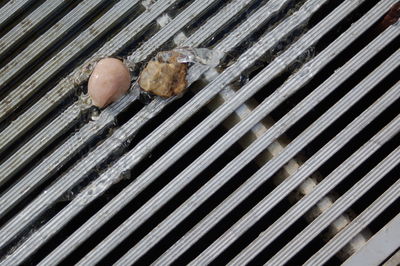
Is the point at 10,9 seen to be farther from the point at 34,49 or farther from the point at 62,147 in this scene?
the point at 62,147

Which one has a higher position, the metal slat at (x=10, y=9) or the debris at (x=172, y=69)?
the metal slat at (x=10, y=9)

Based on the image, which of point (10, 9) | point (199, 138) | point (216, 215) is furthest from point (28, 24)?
point (216, 215)

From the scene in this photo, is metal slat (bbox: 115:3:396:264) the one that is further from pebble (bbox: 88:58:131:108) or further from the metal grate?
pebble (bbox: 88:58:131:108)

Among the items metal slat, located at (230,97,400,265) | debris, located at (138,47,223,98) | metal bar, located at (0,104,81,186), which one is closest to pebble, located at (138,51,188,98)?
debris, located at (138,47,223,98)

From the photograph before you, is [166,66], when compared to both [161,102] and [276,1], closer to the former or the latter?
[161,102]

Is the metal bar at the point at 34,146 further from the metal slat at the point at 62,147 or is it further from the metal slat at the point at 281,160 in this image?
the metal slat at the point at 281,160

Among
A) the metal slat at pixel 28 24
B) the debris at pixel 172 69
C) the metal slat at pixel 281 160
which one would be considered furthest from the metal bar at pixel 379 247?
the metal slat at pixel 28 24

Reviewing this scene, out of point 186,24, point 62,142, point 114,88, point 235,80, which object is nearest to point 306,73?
point 235,80

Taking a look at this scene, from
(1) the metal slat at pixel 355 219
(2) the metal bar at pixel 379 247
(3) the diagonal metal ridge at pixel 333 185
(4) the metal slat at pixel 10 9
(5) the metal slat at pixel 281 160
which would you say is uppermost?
(4) the metal slat at pixel 10 9
